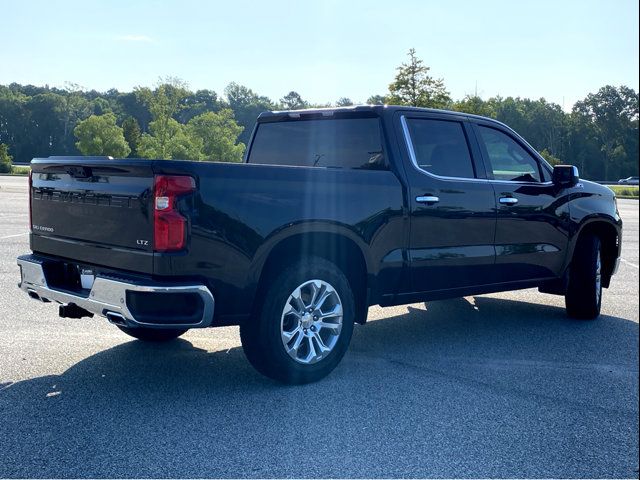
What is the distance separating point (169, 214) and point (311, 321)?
1.32m

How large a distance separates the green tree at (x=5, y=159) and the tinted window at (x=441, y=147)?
52.0 m

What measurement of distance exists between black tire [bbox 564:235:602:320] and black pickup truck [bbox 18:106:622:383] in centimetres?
22

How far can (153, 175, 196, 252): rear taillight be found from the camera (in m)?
4.12

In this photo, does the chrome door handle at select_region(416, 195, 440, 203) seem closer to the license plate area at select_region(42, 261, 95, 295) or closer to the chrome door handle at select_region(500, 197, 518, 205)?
the chrome door handle at select_region(500, 197, 518, 205)

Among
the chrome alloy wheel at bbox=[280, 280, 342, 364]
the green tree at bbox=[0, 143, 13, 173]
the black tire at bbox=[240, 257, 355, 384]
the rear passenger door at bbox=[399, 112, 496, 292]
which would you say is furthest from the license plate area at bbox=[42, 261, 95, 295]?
the green tree at bbox=[0, 143, 13, 173]

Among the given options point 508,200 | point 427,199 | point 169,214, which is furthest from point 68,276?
Answer: point 508,200

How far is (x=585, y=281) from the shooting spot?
698 centimetres

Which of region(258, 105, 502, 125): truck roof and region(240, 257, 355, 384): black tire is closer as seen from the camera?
region(240, 257, 355, 384): black tire

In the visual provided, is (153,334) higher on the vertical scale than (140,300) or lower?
lower

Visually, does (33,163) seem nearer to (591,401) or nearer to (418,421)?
(418,421)

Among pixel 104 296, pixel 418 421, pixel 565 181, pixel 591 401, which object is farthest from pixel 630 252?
pixel 104 296

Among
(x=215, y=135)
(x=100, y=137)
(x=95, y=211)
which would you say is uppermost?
(x=215, y=135)

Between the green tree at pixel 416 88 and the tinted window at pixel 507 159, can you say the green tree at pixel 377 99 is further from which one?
the tinted window at pixel 507 159

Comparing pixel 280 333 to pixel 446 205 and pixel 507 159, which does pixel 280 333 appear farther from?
pixel 507 159
